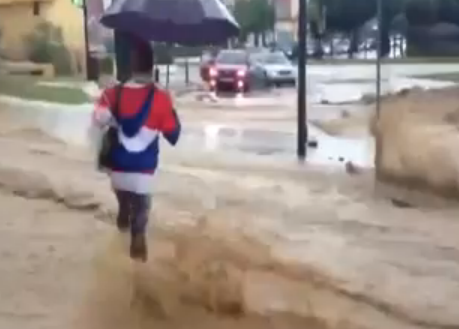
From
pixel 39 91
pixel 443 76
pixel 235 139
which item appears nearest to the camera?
pixel 235 139

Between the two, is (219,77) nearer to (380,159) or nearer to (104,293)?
(380,159)

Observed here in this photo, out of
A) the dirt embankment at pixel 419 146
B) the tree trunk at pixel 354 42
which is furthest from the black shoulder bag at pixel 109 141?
the tree trunk at pixel 354 42

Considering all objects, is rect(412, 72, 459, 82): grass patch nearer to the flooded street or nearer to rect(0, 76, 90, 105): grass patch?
rect(0, 76, 90, 105): grass patch

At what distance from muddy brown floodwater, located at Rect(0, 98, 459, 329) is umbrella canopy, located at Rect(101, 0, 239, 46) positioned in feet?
5.23

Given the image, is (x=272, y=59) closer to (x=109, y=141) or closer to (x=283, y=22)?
(x=283, y=22)

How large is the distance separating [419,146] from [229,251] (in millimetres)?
5054

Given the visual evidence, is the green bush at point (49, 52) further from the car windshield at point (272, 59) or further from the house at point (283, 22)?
the house at point (283, 22)

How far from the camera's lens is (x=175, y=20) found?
31.7 ft

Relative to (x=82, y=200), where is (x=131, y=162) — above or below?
above

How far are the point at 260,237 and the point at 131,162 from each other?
284cm

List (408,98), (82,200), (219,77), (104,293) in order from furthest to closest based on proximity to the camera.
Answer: (219,77) < (408,98) < (82,200) < (104,293)

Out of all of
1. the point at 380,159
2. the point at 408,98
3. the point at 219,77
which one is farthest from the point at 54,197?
the point at 219,77

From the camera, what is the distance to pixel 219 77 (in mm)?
39812

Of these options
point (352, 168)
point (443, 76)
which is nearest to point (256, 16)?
point (443, 76)
